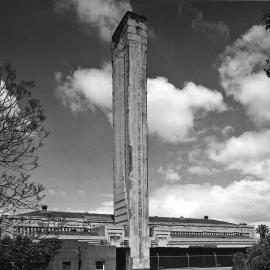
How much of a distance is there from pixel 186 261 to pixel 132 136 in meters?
20.3

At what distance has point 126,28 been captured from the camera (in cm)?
6850

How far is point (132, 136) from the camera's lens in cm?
6481

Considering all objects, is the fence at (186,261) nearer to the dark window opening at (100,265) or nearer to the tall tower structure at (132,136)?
the tall tower structure at (132,136)

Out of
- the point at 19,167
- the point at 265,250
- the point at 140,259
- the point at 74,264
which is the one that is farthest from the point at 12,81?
the point at 140,259

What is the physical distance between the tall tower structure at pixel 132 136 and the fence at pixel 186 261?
131 centimetres

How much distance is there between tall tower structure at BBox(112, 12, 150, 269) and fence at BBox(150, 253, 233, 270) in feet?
4.30

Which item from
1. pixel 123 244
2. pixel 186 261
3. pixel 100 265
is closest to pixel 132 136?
pixel 123 244

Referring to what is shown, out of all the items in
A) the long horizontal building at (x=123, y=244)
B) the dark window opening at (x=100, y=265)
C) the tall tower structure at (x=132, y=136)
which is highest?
the tall tower structure at (x=132, y=136)

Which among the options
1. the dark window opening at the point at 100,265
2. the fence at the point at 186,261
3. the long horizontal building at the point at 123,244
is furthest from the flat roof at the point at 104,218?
the dark window opening at the point at 100,265

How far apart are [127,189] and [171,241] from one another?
33.6 feet

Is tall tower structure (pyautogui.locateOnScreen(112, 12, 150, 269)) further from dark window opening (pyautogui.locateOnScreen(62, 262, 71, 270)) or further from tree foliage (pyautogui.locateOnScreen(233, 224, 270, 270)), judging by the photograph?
tree foliage (pyautogui.locateOnScreen(233, 224, 270, 270))

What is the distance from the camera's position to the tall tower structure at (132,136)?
203 ft

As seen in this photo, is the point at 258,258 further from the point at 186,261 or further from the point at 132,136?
the point at 132,136

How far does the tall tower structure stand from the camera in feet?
203
